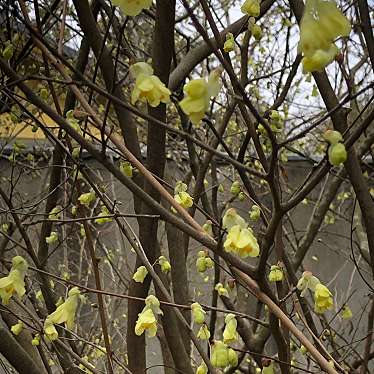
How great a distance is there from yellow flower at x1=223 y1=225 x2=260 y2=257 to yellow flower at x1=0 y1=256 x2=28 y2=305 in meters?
0.58

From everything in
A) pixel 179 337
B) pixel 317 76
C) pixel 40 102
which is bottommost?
pixel 179 337

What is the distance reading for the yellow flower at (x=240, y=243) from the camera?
130 centimetres

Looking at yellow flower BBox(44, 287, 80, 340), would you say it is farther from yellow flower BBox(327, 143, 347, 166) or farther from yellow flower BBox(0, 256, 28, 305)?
yellow flower BBox(327, 143, 347, 166)

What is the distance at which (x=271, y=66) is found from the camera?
188 inches

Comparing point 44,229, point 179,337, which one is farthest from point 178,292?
point 44,229

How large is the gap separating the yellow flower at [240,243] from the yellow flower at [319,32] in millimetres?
442

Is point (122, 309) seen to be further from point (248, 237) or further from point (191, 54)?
point (248, 237)

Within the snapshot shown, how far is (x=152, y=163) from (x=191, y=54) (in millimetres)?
534

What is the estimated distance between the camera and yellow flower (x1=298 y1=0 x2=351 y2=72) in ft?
3.06

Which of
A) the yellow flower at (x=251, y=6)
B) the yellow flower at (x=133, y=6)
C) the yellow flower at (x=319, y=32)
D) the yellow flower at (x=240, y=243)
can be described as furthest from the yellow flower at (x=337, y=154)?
the yellow flower at (x=251, y=6)

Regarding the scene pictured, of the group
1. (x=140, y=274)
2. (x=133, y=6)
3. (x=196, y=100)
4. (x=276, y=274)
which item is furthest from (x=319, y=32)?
(x=140, y=274)

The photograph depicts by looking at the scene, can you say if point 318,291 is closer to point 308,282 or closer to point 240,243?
point 308,282

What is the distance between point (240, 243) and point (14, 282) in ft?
2.02

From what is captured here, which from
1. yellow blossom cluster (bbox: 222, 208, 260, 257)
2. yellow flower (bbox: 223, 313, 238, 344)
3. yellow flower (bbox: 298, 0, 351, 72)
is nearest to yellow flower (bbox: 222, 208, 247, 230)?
yellow blossom cluster (bbox: 222, 208, 260, 257)
